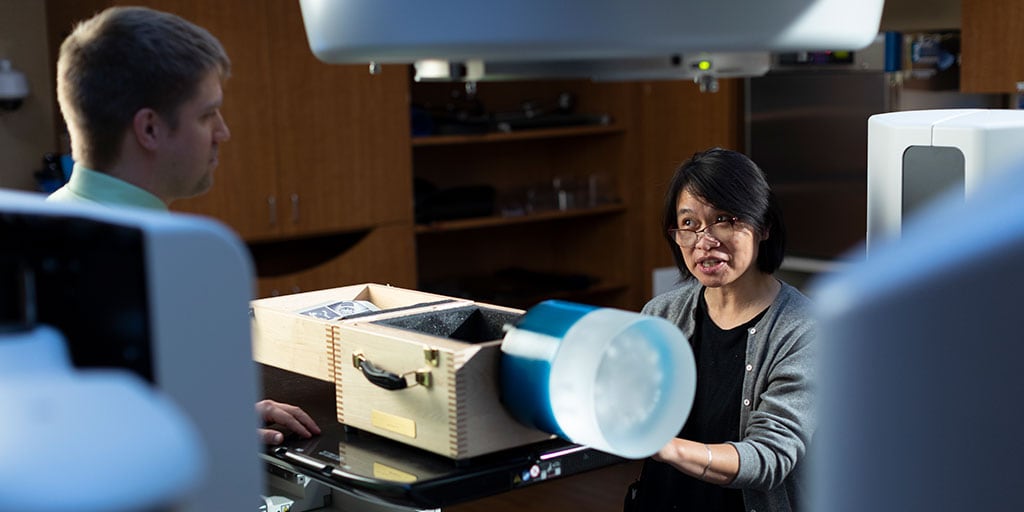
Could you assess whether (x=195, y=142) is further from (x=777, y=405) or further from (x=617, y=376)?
(x=777, y=405)

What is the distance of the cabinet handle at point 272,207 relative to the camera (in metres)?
4.18

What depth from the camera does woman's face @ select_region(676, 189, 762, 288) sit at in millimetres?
2184

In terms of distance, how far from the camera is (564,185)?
5.22 metres

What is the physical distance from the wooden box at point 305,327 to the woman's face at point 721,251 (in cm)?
52

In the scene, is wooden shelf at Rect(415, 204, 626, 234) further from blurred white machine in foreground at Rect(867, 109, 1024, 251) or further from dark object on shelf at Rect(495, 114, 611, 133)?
blurred white machine in foreground at Rect(867, 109, 1024, 251)

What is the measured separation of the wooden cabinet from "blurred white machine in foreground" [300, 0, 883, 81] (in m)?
4.22

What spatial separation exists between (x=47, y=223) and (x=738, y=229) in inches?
61.9

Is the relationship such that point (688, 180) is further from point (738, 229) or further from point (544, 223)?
point (544, 223)

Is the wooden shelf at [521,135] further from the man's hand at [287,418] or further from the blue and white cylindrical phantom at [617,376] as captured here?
the blue and white cylindrical phantom at [617,376]

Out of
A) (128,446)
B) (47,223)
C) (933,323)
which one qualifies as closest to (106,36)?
(47,223)

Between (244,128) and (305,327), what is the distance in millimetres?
2371

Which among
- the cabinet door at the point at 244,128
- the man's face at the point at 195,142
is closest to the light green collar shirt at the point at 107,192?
the man's face at the point at 195,142

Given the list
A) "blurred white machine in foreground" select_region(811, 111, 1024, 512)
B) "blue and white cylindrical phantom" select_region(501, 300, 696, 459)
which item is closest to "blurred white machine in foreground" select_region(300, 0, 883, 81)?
"blurred white machine in foreground" select_region(811, 111, 1024, 512)

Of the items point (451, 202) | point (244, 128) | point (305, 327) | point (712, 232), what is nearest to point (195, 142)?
point (305, 327)
